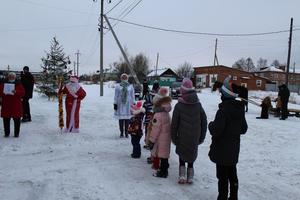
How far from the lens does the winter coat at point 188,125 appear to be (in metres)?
5.72

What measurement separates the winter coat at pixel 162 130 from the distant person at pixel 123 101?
368cm

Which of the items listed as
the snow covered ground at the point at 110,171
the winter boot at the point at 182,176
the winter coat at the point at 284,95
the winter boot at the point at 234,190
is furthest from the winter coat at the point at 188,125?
the winter coat at the point at 284,95

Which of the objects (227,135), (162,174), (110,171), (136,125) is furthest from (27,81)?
(227,135)

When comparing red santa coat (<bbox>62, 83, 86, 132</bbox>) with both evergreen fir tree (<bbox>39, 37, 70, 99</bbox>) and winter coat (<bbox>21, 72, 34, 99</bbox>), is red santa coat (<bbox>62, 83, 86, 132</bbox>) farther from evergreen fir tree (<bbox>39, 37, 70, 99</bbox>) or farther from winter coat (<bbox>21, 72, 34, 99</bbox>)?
evergreen fir tree (<bbox>39, 37, 70, 99</bbox>)

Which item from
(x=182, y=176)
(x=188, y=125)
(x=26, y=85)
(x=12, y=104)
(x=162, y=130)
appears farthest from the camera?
(x=26, y=85)

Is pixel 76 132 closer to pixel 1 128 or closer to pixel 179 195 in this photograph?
pixel 1 128

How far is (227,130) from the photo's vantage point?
486 centimetres

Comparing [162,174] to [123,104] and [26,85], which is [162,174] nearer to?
[123,104]

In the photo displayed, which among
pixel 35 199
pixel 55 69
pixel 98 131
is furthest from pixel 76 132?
pixel 55 69

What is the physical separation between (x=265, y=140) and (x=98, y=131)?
198 inches

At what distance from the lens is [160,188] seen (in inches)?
223

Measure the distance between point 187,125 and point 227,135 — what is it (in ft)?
3.21

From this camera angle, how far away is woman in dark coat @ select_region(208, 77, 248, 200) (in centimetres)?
479

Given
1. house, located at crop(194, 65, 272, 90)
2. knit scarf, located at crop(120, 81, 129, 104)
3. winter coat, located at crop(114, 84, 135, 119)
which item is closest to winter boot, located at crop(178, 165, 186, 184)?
winter coat, located at crop(114, 84, 135, 119)
